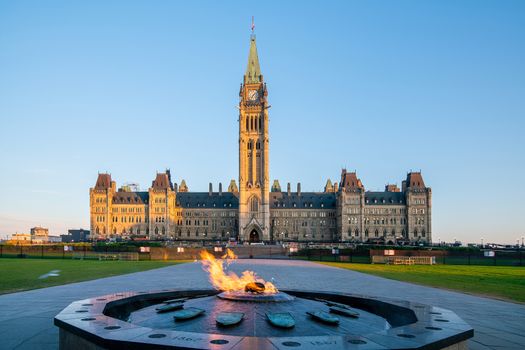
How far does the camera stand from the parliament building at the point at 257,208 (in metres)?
136

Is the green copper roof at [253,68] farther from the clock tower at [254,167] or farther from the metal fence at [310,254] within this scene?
the metal fence at [310,254]

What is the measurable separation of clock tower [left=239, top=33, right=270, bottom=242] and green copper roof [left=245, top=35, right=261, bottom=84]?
2.80 meters

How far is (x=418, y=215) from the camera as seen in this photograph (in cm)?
14712

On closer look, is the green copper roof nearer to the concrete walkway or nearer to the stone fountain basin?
the concrete walkway

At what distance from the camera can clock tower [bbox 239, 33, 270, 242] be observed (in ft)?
440

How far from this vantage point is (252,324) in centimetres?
877

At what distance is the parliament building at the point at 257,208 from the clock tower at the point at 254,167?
0.92 ft

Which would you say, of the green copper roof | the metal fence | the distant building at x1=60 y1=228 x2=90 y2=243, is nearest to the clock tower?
the green copper roof

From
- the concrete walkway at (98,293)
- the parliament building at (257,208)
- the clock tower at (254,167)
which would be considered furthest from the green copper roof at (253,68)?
the concrete walkway at (98,293)

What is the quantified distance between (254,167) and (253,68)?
30383 mm

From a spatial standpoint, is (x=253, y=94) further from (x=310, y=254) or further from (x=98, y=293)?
(x=98, y=293)

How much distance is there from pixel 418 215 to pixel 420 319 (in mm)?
145227

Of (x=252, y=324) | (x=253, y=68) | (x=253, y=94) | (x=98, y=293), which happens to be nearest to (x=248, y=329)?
(x=252, y=324)

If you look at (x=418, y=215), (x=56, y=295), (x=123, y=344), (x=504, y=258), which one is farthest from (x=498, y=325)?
(x=418, y=215)
